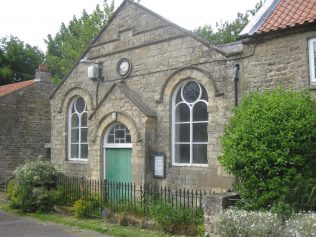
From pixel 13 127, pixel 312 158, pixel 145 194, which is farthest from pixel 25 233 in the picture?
pixel 13 127

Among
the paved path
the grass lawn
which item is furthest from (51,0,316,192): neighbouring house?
the paved path

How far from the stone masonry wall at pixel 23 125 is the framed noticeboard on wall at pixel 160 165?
9.91 metres

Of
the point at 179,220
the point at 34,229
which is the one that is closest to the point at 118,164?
the point at 34,229

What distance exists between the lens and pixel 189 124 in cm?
1289

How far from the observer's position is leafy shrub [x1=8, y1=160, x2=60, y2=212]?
1385cm

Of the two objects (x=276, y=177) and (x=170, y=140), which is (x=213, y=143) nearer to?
(x=170, y=140)

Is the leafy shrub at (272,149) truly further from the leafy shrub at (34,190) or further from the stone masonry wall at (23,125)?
the stone masonry wall at (23,125)

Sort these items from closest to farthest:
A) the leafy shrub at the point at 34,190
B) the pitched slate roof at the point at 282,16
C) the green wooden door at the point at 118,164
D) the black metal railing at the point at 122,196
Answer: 1. the pitched slate roof at the point at 282,16
2. the black metal railing at the point at 122,196
3. the leafy shrub at the point at 34,190
4. the green wooden door at the point at 118,164

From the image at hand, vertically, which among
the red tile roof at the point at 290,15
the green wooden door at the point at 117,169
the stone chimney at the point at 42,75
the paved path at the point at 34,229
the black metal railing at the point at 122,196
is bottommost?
the paved path at the point at 34,229

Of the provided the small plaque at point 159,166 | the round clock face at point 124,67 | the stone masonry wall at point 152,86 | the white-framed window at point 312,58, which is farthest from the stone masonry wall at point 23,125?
the white-framed window at point 312,58

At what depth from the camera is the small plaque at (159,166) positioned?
12984mm

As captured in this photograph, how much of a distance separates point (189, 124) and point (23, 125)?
12186 mm

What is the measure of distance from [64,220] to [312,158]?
7.47m

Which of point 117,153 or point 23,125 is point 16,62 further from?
point 117,153
